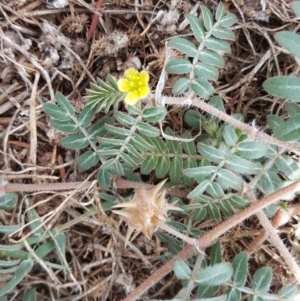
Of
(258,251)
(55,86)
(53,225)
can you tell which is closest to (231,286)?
(258,251)

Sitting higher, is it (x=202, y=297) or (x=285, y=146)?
(x=285, y=146)

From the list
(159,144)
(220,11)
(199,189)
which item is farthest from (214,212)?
(220,11)

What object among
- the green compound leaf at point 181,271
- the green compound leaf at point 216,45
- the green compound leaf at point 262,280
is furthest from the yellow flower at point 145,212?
the green compound leaf at point 216,45

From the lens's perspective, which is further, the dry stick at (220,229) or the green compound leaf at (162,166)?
the green compound leaf at (162,166)

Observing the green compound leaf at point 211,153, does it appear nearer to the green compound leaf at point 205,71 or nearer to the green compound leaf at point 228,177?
the green compound leaf at point 228,177

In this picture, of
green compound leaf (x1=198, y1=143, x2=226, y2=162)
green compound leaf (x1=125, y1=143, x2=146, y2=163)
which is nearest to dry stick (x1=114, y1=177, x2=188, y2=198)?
green compound leaf (x1=125, y1=143, x2=146, y2=163)

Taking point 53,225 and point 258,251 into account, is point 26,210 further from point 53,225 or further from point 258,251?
point 258,251
